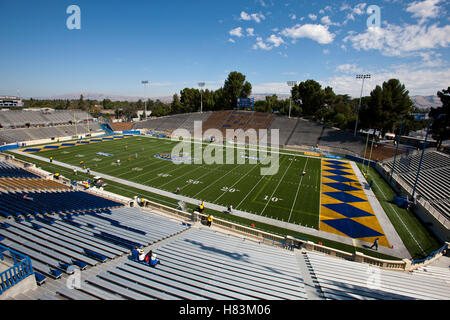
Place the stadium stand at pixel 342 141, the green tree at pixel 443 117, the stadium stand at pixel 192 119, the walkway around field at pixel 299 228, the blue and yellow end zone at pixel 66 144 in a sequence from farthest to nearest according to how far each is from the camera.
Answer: the stadium stand at pixel 192 119, the stadium stand at pixel 342 141, the blue and yellow end zone at pixel 66 144, the green tree at pixel 443 117, the walkway around field at pixel 299 228

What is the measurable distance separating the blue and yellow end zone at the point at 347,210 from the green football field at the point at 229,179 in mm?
868

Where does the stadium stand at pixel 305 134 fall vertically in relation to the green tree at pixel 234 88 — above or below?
below

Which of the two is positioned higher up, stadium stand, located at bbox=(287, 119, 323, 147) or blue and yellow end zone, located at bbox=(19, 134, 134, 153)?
stadium stand, located at bbox=(287, 119, 323, 147)

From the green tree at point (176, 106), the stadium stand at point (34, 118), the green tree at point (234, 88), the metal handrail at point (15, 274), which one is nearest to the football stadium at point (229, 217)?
the metal handrail at point (15, 274)

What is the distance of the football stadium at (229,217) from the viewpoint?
22.9ft

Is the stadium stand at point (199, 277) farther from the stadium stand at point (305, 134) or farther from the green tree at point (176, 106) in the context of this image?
the green tree at point (176, 106)

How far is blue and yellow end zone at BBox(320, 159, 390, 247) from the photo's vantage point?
56.0 feet

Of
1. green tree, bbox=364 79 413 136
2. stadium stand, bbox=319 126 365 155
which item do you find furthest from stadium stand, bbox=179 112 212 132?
green tree, bbox=364 79 413 136

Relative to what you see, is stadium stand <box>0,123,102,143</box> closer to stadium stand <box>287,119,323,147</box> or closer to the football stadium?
the football stadium

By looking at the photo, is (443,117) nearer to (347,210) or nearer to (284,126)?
(347,210)

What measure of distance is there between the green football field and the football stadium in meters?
0.21
